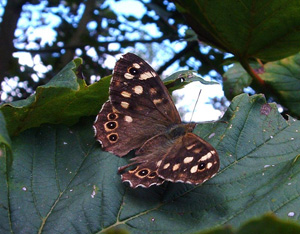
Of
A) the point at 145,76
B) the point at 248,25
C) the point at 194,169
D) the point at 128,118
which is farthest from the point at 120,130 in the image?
the point at 248,25

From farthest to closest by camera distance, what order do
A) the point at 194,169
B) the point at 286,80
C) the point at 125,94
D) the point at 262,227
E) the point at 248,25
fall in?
the point at 286,80 → the point at 248,25 → the point at 125,94 → the point at 194,169 → the point at 262,227

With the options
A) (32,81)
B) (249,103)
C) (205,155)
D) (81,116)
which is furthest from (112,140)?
(32,81)

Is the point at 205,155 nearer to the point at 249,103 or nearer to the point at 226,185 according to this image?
the point at 226,185

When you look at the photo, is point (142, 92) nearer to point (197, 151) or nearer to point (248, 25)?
point (197, 151)

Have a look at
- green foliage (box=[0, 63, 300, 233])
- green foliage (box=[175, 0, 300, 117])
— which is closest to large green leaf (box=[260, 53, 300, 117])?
green foliage (box=[175, 0, 300, 117])

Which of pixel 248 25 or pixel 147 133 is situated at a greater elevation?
pixel 248 25

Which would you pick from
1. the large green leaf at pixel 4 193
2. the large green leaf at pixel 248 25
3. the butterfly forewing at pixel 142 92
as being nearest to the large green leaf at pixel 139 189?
the large green leaf at pixel 4 193
